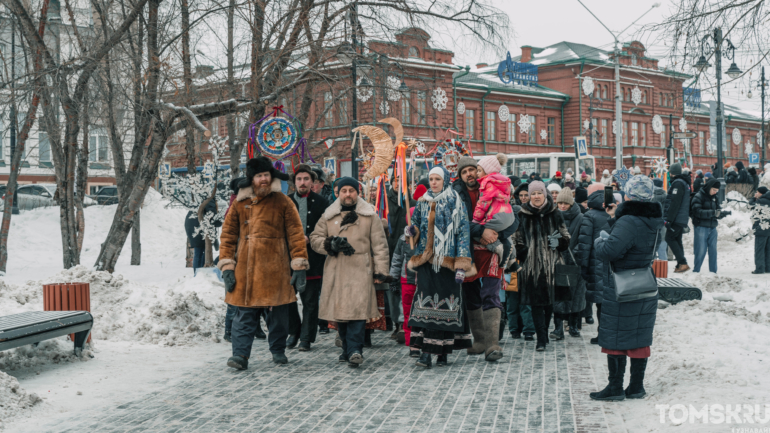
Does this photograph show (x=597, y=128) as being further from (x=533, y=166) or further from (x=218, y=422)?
(x=218, y=422)

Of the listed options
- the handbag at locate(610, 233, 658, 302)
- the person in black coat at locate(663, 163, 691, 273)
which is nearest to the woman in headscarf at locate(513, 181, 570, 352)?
the handbag at locate(610, 233, 658, 302)

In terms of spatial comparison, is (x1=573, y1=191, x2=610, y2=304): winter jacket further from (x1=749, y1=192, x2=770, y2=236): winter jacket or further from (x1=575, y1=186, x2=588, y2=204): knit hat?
(x1=749, y1=192, x2=770, y2=236): winter jacket

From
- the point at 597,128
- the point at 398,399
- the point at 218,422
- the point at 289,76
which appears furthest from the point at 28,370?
the point at 597,128

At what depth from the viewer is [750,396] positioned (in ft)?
17.1

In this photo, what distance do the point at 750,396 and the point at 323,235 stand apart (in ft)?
13.1

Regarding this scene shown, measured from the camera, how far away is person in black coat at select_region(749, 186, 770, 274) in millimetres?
13820

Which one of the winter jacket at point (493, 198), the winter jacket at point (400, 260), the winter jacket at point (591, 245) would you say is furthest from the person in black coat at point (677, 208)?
the winter jacket at point (493, 198)

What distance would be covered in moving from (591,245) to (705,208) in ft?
21.4

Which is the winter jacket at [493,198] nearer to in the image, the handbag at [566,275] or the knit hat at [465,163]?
the knit hat at [465,163]

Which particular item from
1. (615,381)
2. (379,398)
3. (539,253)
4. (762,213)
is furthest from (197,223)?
(762,213)

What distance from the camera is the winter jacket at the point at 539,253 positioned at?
784cm

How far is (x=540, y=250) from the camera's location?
7.96 meters

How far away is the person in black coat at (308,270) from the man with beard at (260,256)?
595 mm

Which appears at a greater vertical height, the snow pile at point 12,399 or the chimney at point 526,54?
the chimney at point 526,54
